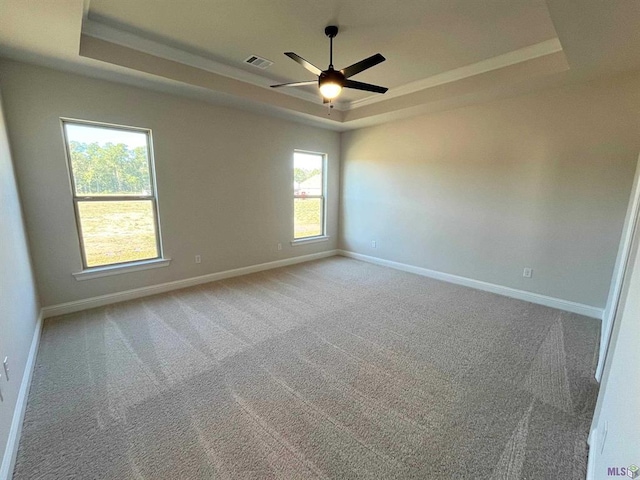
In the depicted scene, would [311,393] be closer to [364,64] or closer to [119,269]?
[364,64]

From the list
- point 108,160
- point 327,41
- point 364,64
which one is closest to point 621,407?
point 364,64

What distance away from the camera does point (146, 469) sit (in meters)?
1.44

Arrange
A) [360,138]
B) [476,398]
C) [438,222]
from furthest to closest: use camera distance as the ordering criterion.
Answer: [360,138]
[438,222]
[476,398]

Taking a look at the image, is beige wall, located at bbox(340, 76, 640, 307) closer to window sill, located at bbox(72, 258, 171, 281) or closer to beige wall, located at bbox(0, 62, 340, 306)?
beige wall, located at bbox(0, 62, 340, 306)

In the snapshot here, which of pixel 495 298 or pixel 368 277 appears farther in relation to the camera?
pixel 368 277

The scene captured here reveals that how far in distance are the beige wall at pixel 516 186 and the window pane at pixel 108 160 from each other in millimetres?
3712

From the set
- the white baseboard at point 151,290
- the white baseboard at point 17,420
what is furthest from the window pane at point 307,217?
the white baseboard at point 17,420

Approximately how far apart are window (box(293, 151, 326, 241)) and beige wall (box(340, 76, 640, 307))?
39.4 inches

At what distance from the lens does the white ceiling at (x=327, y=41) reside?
6.91 feet

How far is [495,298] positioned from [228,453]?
12.0 feet

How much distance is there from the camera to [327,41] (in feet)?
9.27

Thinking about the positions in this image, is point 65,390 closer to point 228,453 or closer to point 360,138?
point 228,453

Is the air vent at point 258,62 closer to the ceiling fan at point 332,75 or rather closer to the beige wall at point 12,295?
the ceiling fan at point 332,75

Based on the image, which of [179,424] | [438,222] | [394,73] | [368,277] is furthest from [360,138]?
[179,424]
